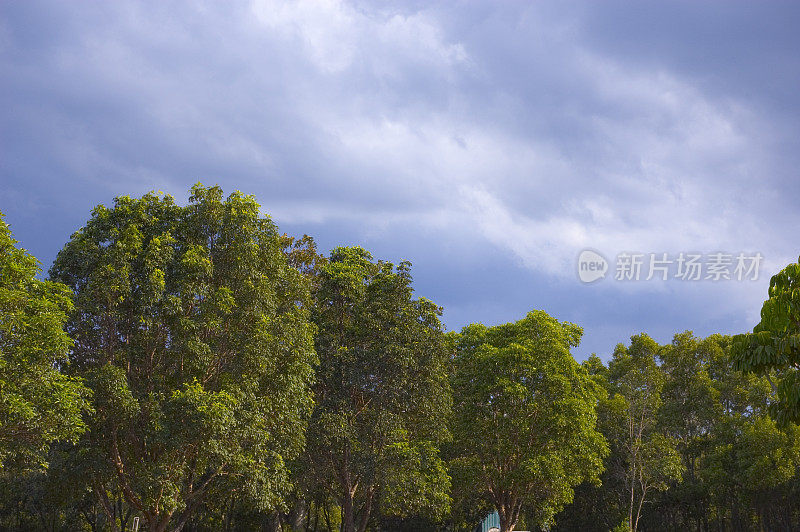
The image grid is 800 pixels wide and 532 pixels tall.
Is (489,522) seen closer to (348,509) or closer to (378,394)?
(348,509)

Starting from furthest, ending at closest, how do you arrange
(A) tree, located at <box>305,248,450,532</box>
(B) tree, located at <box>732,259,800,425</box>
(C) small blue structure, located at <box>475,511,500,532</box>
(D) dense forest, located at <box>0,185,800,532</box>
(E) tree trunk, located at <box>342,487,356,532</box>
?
(C) small blue structure, located at <box>475,511,500,532</box>, (E) tree trunk, located at <box>342,487,356,532</box>, (A) tree, located at <box>305,248,450,532</box>, (D) dense forest, located at <box>0,185,800,532</box>, (B) tree, located at <box>732,259,800,425</box>

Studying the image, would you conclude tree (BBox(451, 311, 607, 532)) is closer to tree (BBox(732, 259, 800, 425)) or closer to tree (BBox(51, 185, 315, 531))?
tree (BBox(51, 185, 315, 531))

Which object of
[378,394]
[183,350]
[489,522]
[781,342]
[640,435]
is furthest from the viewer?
[489,522]

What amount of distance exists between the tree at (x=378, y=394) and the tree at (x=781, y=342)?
44.5ft

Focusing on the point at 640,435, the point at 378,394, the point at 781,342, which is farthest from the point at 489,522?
the point at 781,342

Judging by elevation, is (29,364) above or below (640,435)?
below

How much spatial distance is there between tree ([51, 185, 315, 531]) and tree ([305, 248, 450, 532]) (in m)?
3.74

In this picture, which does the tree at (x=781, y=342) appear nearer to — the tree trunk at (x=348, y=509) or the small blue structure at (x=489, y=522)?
the tree trunk at (x=348, y=509)

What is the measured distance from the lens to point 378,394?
2366 cm

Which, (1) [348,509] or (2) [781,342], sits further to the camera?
(1) [348,509]

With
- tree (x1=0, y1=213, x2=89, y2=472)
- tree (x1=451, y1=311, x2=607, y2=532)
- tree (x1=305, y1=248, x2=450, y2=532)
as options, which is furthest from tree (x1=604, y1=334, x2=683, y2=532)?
tree (x1=0, y1=213, x2=89, y2=472)

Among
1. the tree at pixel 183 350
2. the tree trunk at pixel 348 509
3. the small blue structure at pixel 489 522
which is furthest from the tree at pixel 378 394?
the small blue structure at pixel 489 522

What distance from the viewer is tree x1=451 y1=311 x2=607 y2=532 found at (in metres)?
26.8

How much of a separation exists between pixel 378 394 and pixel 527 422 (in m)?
7.04
